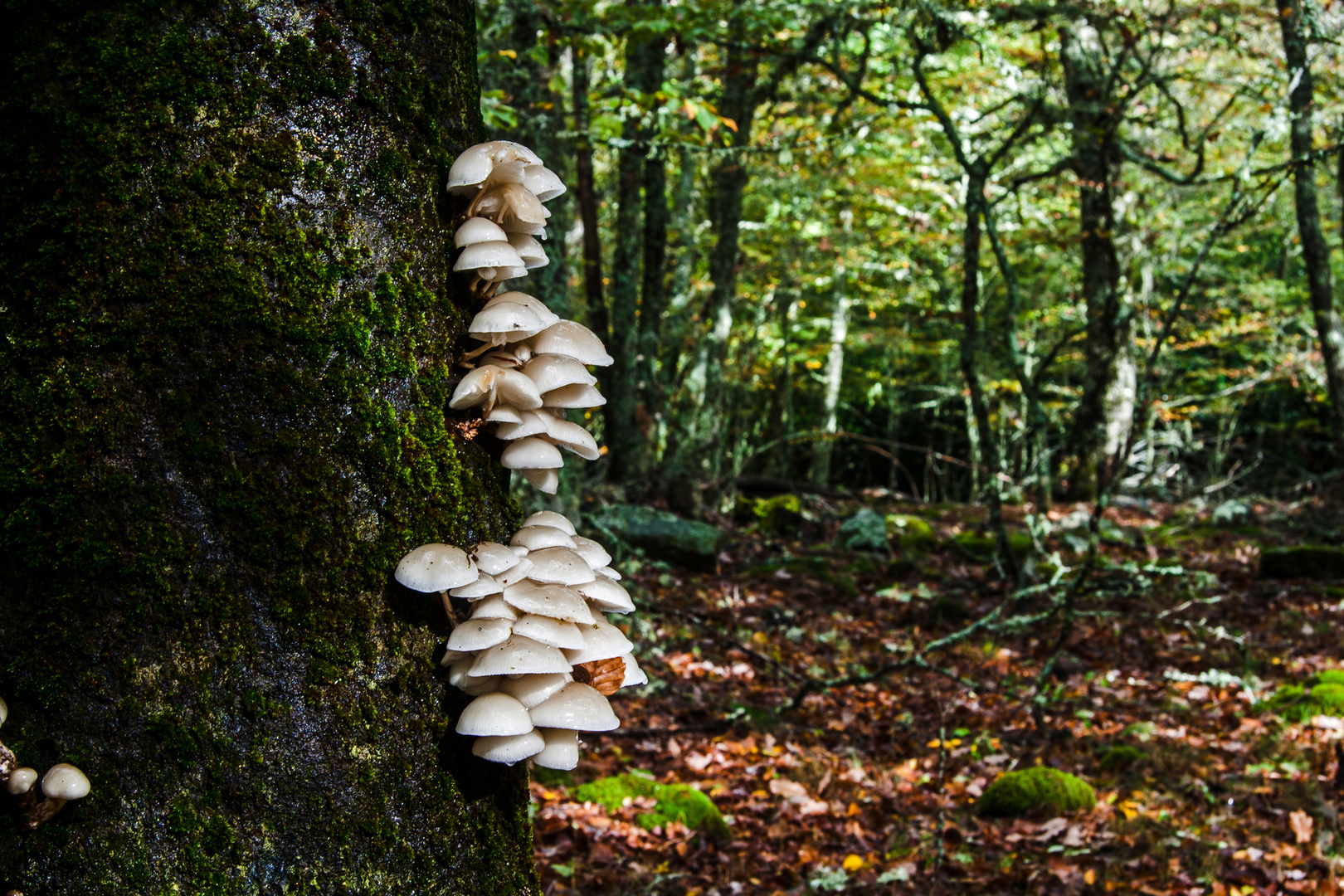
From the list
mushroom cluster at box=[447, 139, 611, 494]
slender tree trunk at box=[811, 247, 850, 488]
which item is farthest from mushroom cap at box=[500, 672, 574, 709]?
slender tree trunk at box=[811, 247, 850, 488]

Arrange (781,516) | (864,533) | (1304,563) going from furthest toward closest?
(781,516)
(864,533)
(1304,563)

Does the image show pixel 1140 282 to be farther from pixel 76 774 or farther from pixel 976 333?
pixel 76 774

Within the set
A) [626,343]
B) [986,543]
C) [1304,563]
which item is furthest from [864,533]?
[1304,563]

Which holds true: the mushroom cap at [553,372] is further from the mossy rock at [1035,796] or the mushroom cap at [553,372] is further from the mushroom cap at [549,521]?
the mossy rock at [1035,796]

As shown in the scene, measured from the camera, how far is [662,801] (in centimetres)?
423

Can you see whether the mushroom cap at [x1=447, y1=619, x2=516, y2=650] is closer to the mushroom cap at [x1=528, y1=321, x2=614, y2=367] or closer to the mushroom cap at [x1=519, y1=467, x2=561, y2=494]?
the mushroom cap at [x1=519, y1=467, x2=561, y2=494]

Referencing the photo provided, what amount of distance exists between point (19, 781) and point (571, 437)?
0.94 meters

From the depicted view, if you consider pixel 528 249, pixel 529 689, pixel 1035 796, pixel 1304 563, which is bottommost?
pixel 1035 796

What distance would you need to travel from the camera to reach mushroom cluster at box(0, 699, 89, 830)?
1083mm

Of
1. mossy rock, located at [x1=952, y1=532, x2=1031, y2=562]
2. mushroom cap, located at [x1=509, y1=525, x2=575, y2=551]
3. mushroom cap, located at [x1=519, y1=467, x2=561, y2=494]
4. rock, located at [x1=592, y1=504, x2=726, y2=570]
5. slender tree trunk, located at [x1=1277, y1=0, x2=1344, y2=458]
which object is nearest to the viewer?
mushroom cap, located at [x1=509, y1=525, x2=575, y2=551]

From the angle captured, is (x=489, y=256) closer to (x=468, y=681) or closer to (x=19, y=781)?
(x=468, y=681)

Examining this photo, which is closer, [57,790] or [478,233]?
[57,790]

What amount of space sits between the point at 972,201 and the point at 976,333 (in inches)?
49.3

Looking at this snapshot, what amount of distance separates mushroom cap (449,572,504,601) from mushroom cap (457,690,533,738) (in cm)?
16
